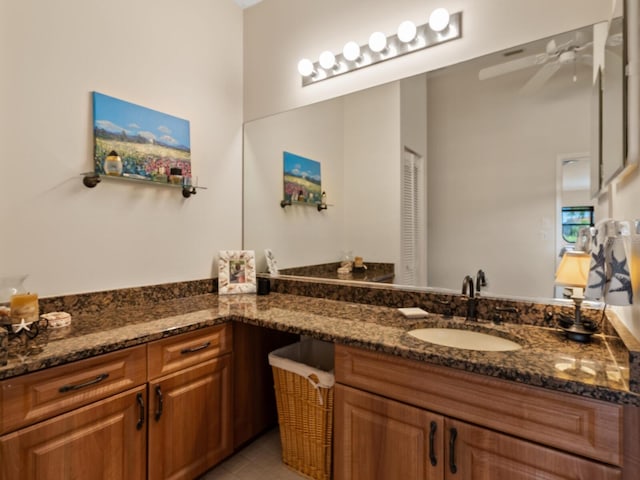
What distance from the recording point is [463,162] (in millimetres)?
1672

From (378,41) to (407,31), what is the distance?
0.17m

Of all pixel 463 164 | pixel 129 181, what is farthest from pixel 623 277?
pixel 129 181

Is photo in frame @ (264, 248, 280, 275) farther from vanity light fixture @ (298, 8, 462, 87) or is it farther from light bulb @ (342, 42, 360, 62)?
light bulb @ (342, 42, 360, 62)

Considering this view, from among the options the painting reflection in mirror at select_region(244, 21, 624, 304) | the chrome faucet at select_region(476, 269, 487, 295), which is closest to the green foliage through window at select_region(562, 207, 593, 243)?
the painting reflection in mirror at select_region(244, 21, 624, 304)

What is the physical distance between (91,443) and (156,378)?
0.29 m

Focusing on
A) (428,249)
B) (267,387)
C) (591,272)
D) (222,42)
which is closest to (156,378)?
(267,387)

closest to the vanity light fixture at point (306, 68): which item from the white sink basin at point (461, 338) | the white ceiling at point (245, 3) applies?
the white ceiling at point (245, 3)

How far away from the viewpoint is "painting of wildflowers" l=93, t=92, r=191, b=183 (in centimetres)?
170

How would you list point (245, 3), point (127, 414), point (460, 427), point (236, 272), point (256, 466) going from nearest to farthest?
point (460, 427) → point (127, 414) → point (256, 466) → point (236, 272) → point (245, 3)

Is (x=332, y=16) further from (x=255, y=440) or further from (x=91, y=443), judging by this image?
(x=255, y=440)

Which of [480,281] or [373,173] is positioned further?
[373,173]

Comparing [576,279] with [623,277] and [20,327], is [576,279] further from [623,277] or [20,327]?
[20,327]

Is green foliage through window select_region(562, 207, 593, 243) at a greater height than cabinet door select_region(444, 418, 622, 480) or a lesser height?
greater

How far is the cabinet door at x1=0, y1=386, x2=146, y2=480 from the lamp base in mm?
1683
